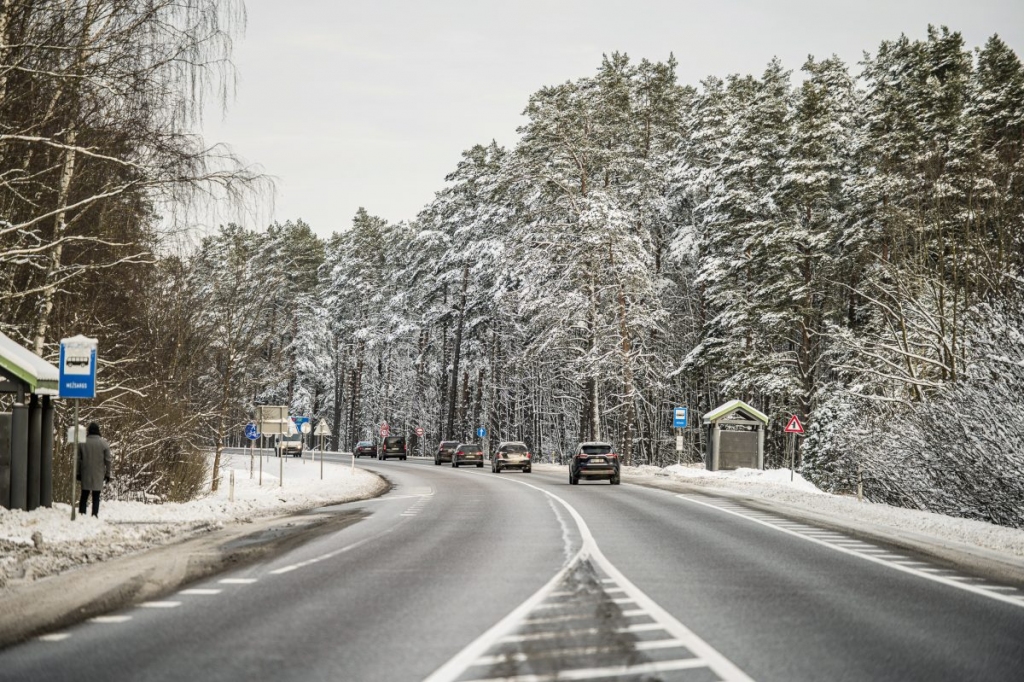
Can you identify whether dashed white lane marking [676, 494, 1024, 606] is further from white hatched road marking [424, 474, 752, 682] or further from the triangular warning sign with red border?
the triangular warning sign with red border

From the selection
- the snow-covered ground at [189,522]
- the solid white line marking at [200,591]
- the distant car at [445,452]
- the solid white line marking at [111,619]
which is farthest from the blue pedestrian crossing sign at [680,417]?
the solid white line marking at [111,619]

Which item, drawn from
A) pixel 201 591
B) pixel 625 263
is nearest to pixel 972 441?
pixel 201 591

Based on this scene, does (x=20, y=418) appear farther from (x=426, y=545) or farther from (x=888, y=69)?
(x=888, y=69)

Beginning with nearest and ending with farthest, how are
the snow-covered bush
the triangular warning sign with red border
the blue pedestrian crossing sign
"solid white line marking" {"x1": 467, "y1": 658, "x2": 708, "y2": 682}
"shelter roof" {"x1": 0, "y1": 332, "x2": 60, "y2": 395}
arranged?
"solid white line marking" {"x1": 467, "y1": 658, "x2": 708, "y2": 682} → "shelter roof" {"x1": 0, "y1": 332, "x2": 60, "y2": 395} → the snow-covered bush → the triangular warning sign with red border → the blue pedestrian crossing sign

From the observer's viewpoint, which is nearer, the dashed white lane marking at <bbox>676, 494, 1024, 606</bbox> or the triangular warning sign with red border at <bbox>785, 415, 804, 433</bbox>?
the dashed white lane marking at <bbox>676, 494, 1024, 606</bbox>

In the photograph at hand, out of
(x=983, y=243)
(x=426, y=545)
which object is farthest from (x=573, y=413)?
(x=426, y=545)

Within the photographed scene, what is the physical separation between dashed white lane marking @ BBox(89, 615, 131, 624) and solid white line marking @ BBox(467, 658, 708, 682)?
365 centimetres

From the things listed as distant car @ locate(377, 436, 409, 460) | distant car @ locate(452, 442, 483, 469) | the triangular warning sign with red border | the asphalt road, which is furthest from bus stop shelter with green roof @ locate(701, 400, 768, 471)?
distant car @ locate(377, 436, 409, 460)

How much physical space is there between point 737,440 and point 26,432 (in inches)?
1203

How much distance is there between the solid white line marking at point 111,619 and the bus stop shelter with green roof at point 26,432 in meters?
8.73

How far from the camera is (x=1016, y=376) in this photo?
757 inches

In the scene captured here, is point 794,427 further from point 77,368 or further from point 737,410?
point 77,368

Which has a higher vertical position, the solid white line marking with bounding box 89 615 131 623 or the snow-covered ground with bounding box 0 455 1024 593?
the solid white line marking with bounding box 89 615 131 623

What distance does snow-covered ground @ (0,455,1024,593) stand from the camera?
12688 millimetres
